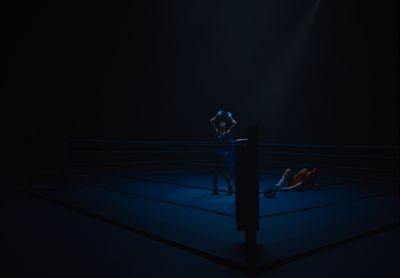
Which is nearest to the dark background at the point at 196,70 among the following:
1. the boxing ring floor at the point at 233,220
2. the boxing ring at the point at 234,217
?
the boxing ring at the point at 234,217

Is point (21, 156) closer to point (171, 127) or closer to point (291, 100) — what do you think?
point (171, 127)

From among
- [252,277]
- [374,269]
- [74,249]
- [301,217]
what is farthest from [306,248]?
[74,249]

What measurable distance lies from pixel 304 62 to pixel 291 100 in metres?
1.17

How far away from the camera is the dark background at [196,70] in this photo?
27.8 feet

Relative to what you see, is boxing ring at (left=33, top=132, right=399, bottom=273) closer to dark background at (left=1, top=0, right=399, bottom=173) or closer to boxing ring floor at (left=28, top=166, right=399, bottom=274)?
boxing ring floor at (left=28, top=166, right=399, bottom=274)

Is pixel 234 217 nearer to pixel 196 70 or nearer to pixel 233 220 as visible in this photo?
pixel 233 220

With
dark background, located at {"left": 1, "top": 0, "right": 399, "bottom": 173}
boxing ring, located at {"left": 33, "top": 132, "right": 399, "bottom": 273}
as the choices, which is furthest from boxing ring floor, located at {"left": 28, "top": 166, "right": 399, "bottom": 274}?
dark background, located at {"left": 1, "top": 0, "right": 399, "bottom": 173}

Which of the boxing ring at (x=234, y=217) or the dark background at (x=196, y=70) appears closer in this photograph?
the boxing ring at (x=234, y=217)

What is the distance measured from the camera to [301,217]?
3.39m

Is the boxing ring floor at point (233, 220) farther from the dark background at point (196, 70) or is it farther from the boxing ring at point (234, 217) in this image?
the dark background at point (196, 70)

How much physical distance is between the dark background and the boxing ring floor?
4.45 meters

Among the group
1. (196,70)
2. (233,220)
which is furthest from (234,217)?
(196,70)

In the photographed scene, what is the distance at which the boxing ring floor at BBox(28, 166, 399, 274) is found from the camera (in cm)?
231

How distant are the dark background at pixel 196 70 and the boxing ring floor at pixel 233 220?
4.45 m
